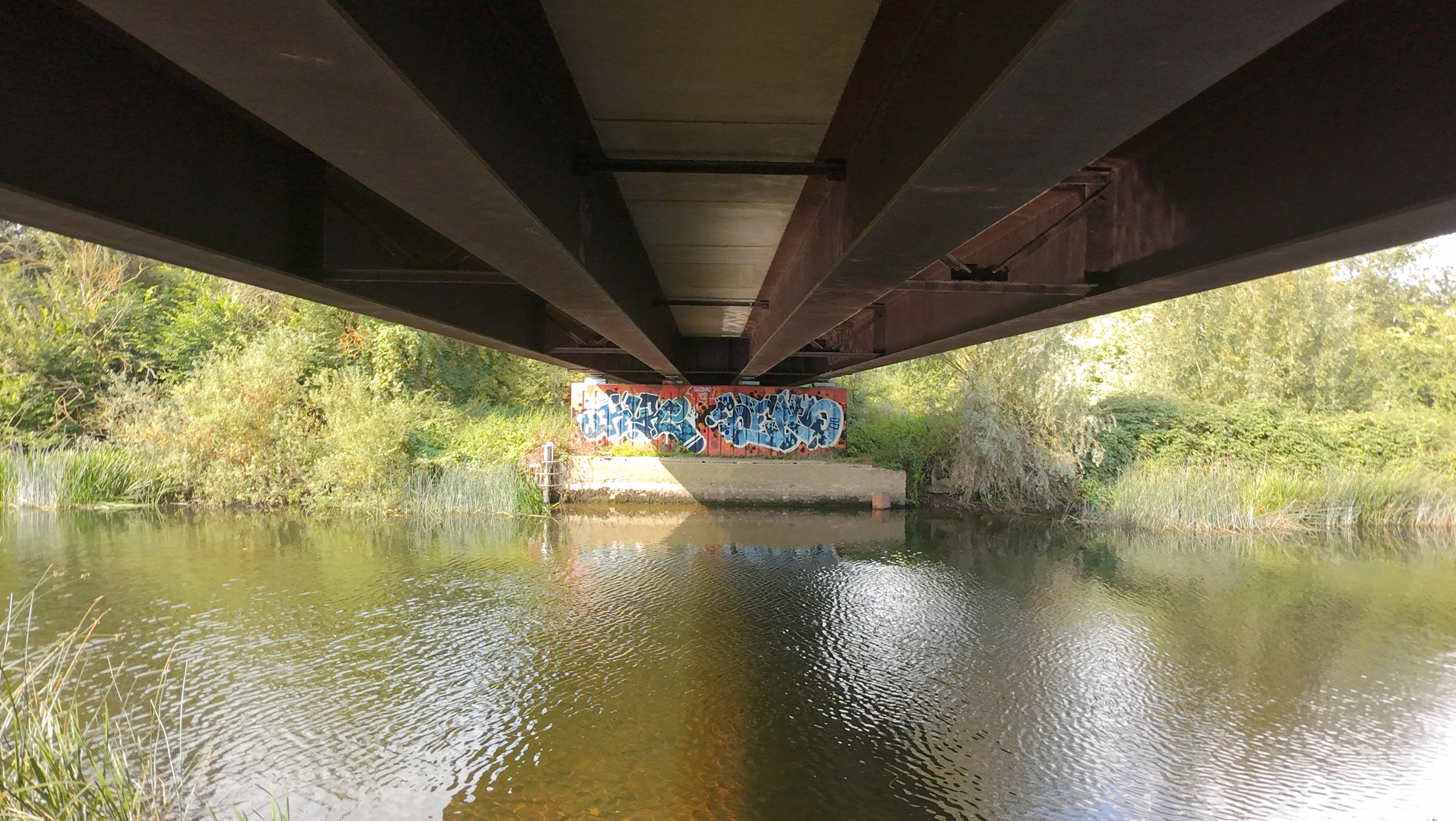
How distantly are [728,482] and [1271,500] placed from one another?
12.7 meters

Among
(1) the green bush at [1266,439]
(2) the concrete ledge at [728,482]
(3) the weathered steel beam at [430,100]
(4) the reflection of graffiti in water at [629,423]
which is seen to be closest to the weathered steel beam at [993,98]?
(3) the weathered steel beam at [430,100]

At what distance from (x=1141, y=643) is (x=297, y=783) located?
360 inches

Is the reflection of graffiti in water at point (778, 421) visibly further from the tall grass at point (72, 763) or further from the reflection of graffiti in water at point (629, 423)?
the tall grass at point (72, 763)

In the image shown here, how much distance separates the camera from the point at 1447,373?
24125 mm

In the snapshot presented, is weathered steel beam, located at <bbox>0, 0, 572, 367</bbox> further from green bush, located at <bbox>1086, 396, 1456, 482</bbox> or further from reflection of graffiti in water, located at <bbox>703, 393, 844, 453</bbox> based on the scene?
green bush, located at <bbox>1086, 396, 1456, 482</bbox>

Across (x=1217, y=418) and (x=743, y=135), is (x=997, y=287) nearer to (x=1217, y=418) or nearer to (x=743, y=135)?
(x=743, y=135)

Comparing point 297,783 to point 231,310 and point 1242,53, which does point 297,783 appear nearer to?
point 1242,53

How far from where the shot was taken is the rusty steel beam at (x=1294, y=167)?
2.68 metres

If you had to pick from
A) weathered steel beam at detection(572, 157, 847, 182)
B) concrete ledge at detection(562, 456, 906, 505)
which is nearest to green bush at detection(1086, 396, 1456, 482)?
concrete ledge at detection(562, 456, 906, 505)

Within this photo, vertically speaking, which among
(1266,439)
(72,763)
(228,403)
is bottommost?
(72,763)

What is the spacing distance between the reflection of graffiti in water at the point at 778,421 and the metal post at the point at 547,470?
17.6 ft

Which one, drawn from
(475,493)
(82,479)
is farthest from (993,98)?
(82,479)

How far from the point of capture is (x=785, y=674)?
8.76 metres

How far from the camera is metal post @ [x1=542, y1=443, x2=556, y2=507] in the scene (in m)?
20.0
